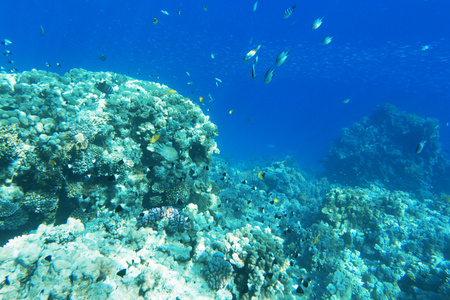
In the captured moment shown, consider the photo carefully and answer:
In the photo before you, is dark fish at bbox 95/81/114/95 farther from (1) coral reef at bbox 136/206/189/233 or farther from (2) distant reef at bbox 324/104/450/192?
(2) distant reef at bbox 324/104/450/192

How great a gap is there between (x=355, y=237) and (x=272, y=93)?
4113 inches

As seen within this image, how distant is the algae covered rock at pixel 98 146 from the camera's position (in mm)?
6000

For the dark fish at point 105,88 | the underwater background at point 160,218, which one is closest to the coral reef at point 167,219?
the underwater background at point 160,218

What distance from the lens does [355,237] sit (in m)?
10.2

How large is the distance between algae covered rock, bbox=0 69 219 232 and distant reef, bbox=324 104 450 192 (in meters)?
21.2

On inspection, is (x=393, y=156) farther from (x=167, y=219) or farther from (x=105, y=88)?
(x=105, y=88)

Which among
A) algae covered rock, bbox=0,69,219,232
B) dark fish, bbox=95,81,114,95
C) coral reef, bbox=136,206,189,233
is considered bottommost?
coral reef, bbox=136,206,189,233

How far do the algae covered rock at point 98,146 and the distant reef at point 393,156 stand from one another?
69.5 feet

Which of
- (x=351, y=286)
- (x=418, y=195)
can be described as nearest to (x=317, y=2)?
(x=418, y=195)

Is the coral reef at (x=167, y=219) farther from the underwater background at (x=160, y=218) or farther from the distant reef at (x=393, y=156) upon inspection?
the distant reef at (x=393, y=156)

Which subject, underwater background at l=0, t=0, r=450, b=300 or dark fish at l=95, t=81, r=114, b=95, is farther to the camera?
dark fish at l=95, t=81, r=114, b=95

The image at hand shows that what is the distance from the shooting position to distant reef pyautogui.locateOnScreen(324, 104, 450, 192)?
Result: 22219 millimetres

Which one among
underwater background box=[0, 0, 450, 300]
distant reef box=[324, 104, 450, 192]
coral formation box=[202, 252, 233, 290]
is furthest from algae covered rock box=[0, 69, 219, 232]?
distant reef box=[324, 104, 450, 192]

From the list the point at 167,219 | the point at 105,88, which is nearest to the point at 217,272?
the point at 167,219
